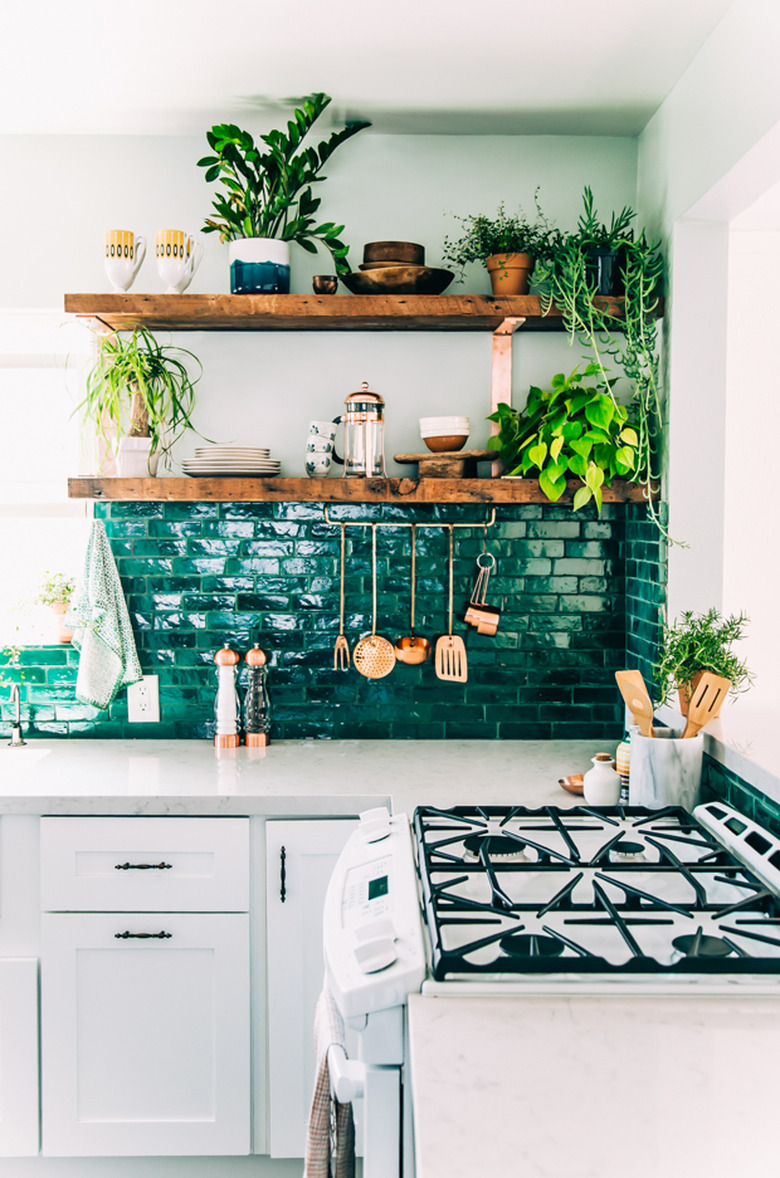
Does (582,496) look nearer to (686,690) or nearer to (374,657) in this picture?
(686,690)

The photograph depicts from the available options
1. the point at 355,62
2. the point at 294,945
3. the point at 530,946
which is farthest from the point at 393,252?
the point at 530,946

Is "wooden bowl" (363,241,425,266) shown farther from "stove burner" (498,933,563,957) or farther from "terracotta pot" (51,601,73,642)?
"stove burner" (498,933,563,957)

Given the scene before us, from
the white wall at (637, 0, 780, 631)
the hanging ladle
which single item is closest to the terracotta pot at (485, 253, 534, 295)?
the white wall at (637, 0, 780, 631)

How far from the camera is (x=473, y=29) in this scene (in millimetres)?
2148

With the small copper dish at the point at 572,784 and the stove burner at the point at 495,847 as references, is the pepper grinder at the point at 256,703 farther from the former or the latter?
the stove burner at the point at 495,847

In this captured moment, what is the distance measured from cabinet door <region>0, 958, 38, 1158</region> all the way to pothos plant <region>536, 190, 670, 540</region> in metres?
1.86

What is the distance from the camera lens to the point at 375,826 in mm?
1895

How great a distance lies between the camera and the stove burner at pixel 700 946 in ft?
4.33

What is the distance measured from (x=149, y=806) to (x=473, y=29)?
1879 mm

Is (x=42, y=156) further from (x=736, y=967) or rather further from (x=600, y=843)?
(x=736, y=967)

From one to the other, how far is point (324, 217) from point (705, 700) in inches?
67.2

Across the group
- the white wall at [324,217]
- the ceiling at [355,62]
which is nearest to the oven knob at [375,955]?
the white wall at [324,217]

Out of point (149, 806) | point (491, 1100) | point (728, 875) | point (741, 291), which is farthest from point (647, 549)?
point (491, 1100)

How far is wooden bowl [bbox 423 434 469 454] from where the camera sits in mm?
2631
